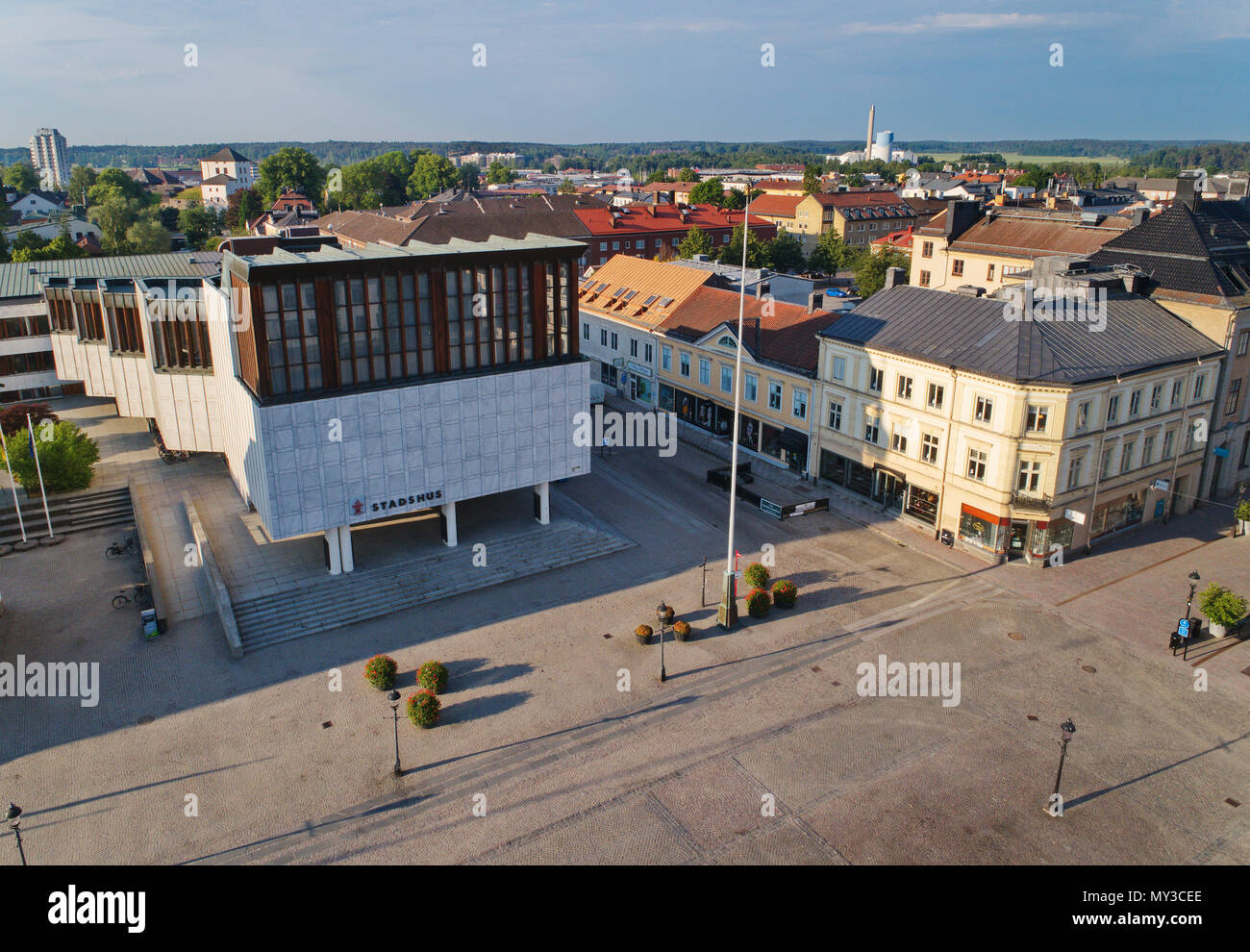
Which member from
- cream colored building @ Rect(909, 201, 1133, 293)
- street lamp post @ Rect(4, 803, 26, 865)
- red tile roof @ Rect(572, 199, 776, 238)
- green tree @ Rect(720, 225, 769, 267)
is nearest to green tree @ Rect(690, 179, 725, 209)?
red tile roof @ Rect(572, 199, 776, 238)

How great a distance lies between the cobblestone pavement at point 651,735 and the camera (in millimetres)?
24641

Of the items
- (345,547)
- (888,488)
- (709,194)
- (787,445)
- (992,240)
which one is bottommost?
(345,547)

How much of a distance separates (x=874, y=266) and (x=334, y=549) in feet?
240

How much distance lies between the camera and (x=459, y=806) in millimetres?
25828

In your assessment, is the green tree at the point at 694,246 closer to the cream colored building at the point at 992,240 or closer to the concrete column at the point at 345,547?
the cream colored building at the point at 992,240

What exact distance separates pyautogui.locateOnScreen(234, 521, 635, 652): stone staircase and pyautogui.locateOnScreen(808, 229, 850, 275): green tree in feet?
257

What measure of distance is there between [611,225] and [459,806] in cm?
10841

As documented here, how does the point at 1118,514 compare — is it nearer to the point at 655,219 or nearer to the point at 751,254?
the point at 751,254

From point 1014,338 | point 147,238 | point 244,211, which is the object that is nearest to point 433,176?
point 244,211

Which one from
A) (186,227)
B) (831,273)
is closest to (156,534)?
(831,273)

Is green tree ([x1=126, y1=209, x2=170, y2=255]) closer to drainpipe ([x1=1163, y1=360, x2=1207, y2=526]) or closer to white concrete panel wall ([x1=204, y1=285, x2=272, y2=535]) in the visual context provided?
white concrete panel wall ([x1=204, y1=285, x2=272, y2=535])

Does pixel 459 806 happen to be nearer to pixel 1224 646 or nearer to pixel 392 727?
pixel 392 727

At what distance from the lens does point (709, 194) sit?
15025 cm
